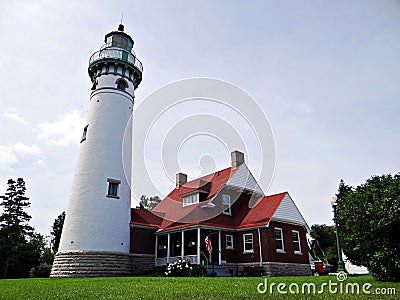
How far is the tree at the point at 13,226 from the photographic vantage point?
28.7 m

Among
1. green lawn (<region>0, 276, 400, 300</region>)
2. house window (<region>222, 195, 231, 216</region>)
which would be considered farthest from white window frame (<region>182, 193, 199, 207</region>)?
green lawn (<region>0, 276, 400, 300</region>)

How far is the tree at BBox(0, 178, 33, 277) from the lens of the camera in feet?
94.2

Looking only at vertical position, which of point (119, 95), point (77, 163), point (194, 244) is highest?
Answer: point (119, 95)

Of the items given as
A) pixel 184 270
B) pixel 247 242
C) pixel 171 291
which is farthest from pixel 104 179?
pixel 171 291

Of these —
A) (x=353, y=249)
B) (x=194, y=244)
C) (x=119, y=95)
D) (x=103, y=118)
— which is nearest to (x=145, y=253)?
(x=194, y=244)

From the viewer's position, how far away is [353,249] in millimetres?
10133

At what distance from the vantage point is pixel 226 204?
23.7m

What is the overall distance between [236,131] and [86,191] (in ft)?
34.4

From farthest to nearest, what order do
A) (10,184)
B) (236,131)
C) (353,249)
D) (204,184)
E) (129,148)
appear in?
(10,184) < (204,184) < (129,148) < (236,131) < (353,249)

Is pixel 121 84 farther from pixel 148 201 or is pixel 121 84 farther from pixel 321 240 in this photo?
pixel 321 240

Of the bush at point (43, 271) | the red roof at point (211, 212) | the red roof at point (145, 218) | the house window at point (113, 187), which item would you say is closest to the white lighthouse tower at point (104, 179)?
the house window at point (113, 187)

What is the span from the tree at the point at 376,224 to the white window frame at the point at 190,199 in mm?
14519

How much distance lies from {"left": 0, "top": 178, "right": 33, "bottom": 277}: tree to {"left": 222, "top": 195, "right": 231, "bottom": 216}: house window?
61.8 feet

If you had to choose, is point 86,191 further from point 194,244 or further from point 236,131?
point 236,131
